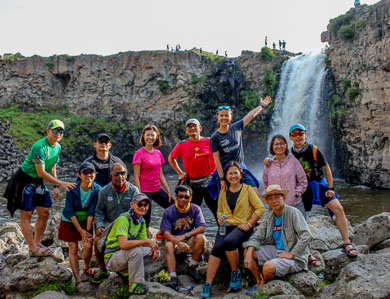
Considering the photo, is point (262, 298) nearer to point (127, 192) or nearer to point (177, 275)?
point (177, 275)

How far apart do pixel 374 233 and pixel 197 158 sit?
4.29 m

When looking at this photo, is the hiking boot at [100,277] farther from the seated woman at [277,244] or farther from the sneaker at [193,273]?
the seated woman at [277,244]

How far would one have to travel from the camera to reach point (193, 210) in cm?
583

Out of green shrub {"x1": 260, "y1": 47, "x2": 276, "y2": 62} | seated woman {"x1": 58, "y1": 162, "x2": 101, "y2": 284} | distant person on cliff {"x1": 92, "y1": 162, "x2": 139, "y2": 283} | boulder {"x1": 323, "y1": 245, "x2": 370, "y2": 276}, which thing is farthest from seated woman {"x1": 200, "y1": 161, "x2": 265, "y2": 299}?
green shrub {"x1": 260, "y1": 47, "x2": 276, "y2": 62}

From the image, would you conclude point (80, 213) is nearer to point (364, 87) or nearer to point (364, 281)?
point (364, 281)

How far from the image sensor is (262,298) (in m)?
4.50

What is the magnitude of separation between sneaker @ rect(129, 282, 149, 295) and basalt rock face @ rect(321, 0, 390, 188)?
19707mm

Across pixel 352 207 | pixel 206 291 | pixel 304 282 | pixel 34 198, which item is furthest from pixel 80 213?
pixel 352 207

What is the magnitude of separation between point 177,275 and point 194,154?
2.23 metres

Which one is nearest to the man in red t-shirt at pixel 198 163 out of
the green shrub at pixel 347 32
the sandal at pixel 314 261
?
the sandal at pixel 314 261

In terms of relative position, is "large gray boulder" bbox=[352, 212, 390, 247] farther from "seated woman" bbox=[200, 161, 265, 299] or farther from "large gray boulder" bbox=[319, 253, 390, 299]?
"seated woman" bbox=[200, 161, 265, 299]

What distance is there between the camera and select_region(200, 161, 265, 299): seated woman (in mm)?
5129

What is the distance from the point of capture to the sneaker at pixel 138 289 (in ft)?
15.8

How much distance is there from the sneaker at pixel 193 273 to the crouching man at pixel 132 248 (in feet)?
2.85
